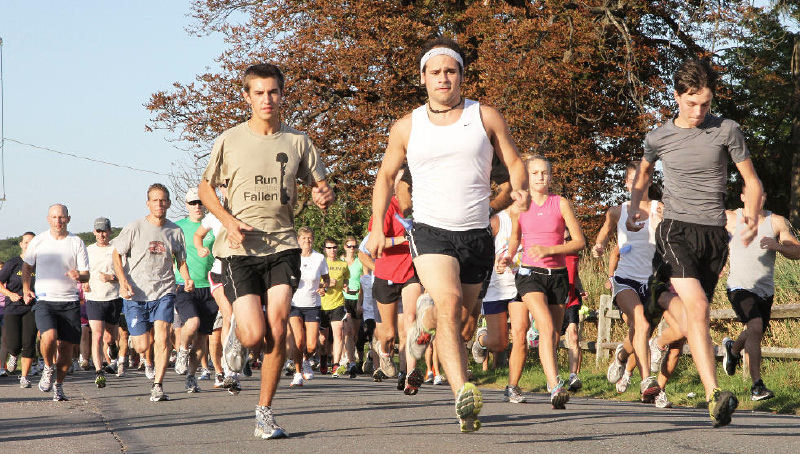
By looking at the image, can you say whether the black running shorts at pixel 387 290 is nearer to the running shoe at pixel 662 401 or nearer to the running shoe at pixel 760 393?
the running shoe at pixel 662 401

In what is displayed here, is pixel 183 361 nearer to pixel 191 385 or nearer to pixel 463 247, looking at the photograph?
pixel 191 385

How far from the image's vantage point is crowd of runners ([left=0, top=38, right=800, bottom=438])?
6.87m

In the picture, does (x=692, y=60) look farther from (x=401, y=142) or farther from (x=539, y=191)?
(x=539, y=191)

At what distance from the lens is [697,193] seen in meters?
7.59

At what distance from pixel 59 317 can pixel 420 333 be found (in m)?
7.10

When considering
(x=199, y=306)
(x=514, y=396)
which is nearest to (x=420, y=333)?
(x=514, y=396)

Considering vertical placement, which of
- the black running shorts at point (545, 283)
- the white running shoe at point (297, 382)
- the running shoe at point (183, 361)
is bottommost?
the white running shoe at point (297, 382)

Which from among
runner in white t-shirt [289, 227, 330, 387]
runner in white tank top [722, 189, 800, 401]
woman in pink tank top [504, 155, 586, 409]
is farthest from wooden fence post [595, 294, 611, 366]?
woman in pink tank top [504, 155, 586, 409]

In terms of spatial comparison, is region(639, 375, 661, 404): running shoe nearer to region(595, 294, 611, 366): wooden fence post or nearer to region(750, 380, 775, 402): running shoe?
region(750, 380, 775, 402): running shoe

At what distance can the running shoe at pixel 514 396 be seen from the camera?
10.2 meters

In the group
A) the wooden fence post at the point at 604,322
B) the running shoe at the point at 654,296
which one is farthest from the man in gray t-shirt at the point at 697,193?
→ the wooden fence post at the point at 604,322

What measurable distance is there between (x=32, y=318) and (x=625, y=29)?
13080 millimetres

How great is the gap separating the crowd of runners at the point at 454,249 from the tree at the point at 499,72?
34.6 ft

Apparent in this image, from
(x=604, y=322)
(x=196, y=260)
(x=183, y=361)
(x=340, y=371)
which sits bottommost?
(x=340, y=371)
